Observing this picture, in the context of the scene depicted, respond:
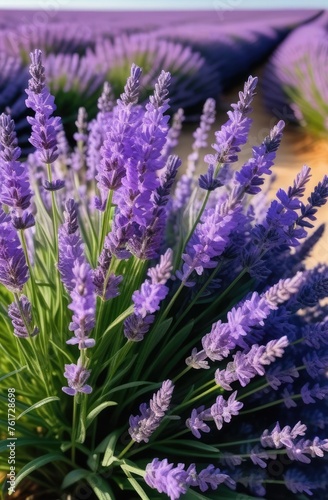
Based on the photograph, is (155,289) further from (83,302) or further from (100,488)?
(100,488)

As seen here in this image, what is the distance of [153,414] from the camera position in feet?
3.86

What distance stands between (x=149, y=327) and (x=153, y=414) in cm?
29

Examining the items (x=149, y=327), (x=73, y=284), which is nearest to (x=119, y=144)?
(x=73, y=284)

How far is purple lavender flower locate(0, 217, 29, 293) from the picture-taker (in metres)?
1.10

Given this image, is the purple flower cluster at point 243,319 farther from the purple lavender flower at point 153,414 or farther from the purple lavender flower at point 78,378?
the purple lavender flower at point 78,378

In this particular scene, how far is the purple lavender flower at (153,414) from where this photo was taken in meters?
1.11

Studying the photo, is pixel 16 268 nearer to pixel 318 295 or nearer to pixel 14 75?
pixel 318 295

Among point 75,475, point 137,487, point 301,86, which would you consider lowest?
point 75,475

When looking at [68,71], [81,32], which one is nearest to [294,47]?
[81,32]

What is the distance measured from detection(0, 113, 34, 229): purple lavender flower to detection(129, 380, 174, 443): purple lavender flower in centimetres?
40

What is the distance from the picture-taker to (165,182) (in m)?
1.22

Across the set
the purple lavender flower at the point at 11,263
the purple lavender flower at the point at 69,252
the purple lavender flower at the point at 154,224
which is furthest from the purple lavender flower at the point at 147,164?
the purple lavender flower at the point at 11,263

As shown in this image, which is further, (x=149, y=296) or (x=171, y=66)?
(x=171, y=66)

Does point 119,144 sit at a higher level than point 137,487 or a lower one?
higher
